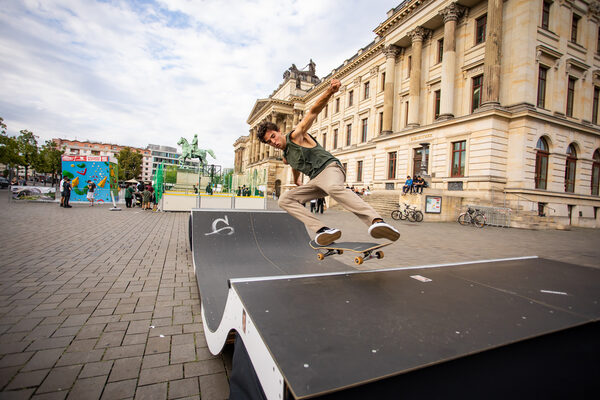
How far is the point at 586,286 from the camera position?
2.70m

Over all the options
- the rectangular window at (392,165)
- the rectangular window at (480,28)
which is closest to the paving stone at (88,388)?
the rectangular window at (392,165)

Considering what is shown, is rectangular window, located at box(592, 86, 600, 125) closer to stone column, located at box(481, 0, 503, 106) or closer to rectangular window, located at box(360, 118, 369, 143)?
stone column, located at box(481, 0, 503, 106)

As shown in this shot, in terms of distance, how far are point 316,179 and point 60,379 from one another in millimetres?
2780

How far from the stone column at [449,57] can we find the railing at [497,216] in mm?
8519

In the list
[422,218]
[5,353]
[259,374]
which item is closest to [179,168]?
[422,218]

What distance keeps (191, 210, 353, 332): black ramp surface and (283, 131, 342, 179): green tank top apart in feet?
5.69

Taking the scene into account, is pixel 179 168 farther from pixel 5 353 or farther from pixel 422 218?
pixel 5 353

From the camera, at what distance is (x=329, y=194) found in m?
3.35

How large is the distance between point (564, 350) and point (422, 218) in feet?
53.3

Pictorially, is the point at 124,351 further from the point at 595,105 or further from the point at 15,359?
the point at 595,105

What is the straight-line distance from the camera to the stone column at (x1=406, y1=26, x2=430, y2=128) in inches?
958

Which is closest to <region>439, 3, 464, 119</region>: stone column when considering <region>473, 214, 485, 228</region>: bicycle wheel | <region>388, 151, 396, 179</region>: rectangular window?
<region>388, 151, 396, 179</region>: rectangular window

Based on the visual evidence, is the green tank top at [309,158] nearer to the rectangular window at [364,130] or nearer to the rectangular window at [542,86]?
the rectangular window at [542,86]

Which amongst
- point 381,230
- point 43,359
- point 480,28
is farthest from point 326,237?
point 480,28
